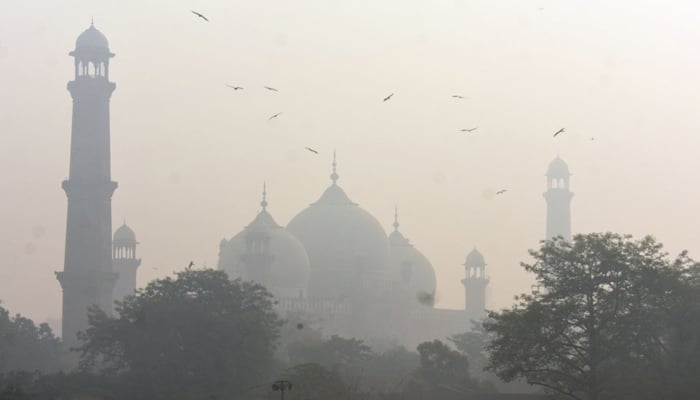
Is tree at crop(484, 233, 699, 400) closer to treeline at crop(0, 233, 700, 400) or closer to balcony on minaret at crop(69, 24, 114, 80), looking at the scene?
treeline at crop(0, 233, 700, 400)

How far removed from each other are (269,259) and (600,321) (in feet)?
190

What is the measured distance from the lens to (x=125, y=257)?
12269 cm

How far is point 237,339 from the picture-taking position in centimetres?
5966

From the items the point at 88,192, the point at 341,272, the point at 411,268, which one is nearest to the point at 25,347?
the point at 88,192

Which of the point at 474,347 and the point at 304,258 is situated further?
the point at 304,258

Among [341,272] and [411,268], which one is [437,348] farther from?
[411,268]

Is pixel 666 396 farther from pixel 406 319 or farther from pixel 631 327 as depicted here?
pixel 406 319

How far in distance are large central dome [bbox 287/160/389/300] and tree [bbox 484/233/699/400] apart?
217 ft

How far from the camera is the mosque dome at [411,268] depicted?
418 ft

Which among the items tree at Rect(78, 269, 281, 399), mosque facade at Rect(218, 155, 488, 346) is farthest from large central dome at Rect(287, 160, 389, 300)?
tree at Rect(78, 269, 281, 399)

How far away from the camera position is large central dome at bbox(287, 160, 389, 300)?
115875 millimetres

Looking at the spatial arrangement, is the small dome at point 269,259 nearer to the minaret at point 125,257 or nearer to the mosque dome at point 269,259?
the mosque dome at point 269,259

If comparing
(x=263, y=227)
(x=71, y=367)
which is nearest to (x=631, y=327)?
(x=71, y=367)

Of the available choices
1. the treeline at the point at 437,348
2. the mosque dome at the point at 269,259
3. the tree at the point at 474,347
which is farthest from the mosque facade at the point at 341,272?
the treeline at the point at 437,348
